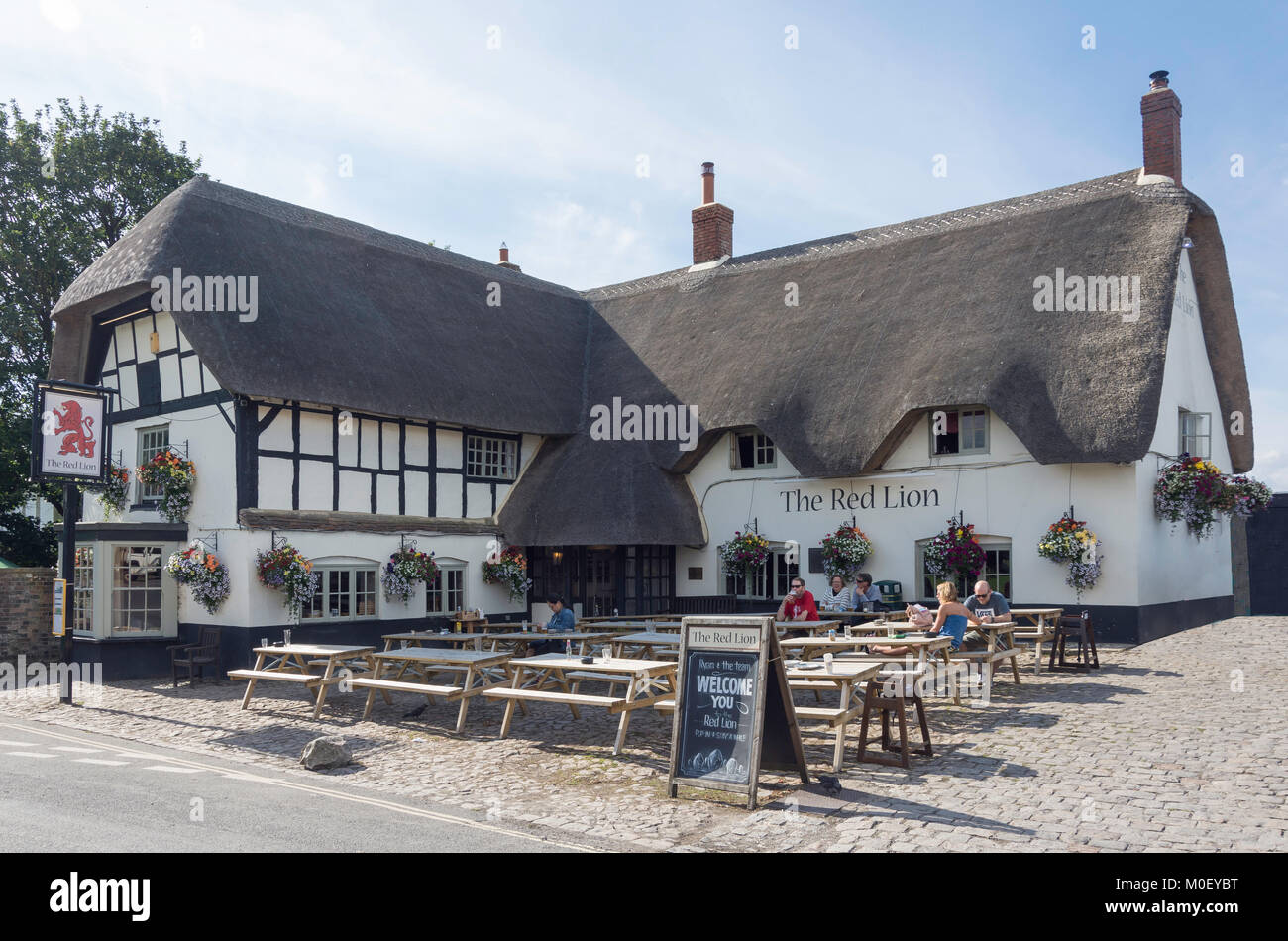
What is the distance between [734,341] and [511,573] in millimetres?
6818

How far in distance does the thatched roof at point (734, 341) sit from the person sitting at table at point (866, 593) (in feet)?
6.73

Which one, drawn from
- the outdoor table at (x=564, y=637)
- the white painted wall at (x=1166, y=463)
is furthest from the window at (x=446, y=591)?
the white painted wall at (x=1166, y=463)

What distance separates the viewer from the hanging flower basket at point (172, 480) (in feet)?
52.9

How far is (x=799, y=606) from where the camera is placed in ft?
43.4

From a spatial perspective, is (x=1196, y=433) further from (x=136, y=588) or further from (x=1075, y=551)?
(x=136, y=588)

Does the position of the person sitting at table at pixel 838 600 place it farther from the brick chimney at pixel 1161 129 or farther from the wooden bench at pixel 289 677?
the brick chimney at pixel 1161 129

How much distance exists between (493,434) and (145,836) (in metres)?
14.5

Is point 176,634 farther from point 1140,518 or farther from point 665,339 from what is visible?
point 1140,518

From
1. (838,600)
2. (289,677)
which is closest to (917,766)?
(838,600)

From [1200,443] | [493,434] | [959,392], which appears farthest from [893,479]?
[493,434]

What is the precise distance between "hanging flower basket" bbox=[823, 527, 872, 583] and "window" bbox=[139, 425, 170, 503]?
39.3 feet

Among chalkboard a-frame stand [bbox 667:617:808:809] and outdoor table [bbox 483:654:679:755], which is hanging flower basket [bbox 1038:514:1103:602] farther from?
chalkboard a-frame stand [bbox 667:617:808:809]

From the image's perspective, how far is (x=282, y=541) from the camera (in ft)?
52.1

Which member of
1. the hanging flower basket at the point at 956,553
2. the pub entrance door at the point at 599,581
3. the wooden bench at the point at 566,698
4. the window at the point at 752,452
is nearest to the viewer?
the wooden bench at the point at 566,698
